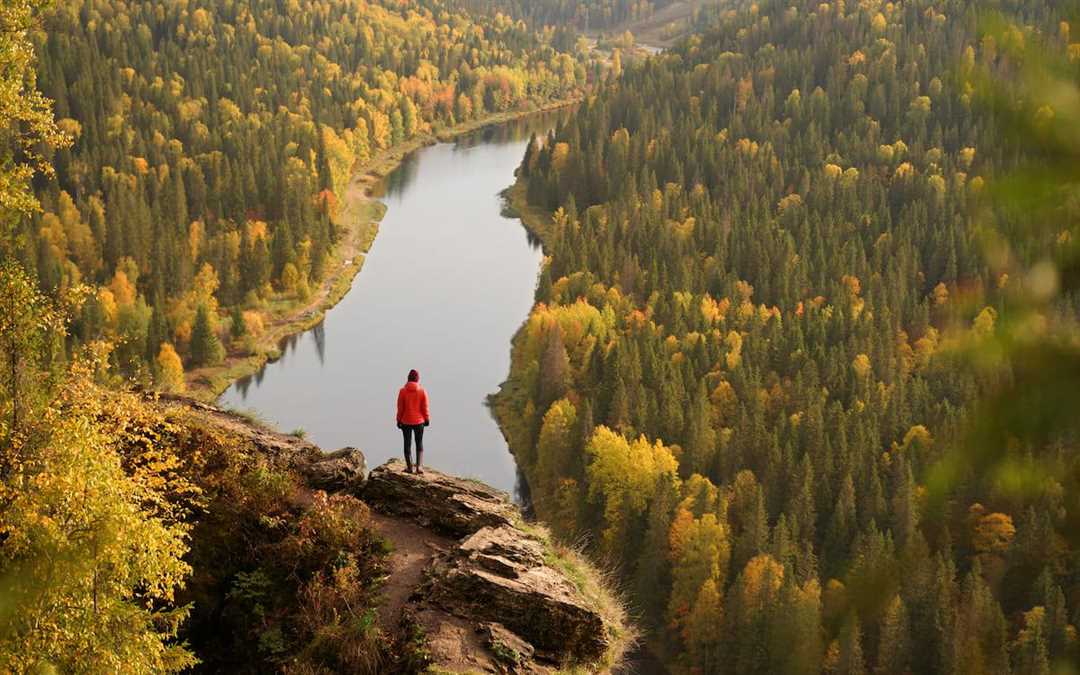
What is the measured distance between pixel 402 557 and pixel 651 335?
6877 centimetres

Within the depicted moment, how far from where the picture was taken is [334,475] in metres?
24.2

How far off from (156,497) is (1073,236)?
1471cm

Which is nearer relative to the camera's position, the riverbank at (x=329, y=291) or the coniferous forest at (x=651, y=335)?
the coniferous forest at (x=651, y=335)

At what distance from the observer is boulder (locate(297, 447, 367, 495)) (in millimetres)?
24078

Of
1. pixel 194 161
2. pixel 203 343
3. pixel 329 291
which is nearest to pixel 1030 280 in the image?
pixel 203 343

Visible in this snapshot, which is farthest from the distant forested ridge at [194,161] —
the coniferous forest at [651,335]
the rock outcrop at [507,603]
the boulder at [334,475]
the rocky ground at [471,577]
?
the rock outcrop at [507,603]

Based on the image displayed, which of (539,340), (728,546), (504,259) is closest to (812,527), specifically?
(728,546)

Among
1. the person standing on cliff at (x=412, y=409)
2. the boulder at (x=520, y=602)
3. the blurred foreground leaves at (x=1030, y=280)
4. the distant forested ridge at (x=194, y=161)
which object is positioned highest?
the blurred foreground leaves at (x=1030, y=280)

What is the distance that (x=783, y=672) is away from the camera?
57.8 m

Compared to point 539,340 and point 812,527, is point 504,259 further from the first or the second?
point 812,527

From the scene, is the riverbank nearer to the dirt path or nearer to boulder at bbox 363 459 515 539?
boulder at bbox 363 459 515 539

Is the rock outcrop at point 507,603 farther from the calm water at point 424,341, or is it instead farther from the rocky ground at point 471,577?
the calm water at point 424,341

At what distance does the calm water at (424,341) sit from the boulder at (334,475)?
137ft

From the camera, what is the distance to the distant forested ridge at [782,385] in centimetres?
5812
